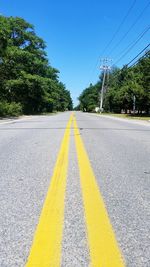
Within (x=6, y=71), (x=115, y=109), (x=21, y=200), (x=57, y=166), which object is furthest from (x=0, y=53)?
(x=115, y=109)

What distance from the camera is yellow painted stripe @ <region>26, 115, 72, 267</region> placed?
311 centimetres

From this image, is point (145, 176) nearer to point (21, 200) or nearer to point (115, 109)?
point (21, 200)

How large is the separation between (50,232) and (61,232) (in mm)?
110

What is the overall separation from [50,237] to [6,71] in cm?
4752

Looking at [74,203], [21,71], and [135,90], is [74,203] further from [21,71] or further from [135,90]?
[135,90]

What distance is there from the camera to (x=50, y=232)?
373 cm

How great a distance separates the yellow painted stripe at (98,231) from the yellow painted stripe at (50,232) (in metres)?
0.30

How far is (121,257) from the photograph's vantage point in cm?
317

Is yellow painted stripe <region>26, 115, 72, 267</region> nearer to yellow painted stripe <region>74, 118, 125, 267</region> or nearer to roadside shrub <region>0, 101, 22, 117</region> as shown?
yellow painted stripe <region>74, 118, 125, 267</region>

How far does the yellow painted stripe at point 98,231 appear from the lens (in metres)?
3.12

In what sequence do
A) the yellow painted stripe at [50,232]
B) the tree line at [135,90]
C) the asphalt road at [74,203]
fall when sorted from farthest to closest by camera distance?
the tree line at [135,90]
the asphalt road at [74,203]
the yellow painted stripe at [50,232]

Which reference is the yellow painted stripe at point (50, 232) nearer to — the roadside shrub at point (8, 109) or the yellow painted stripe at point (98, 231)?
the yellow painted stripe at point (98, 231)

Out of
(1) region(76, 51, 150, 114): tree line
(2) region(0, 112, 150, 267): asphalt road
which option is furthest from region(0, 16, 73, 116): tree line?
(2) region(0, 112, 150, 267): asphalt road

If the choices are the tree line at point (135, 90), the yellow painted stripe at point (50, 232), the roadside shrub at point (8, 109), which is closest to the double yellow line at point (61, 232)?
the yellow painted stripe at point (50, 232)
